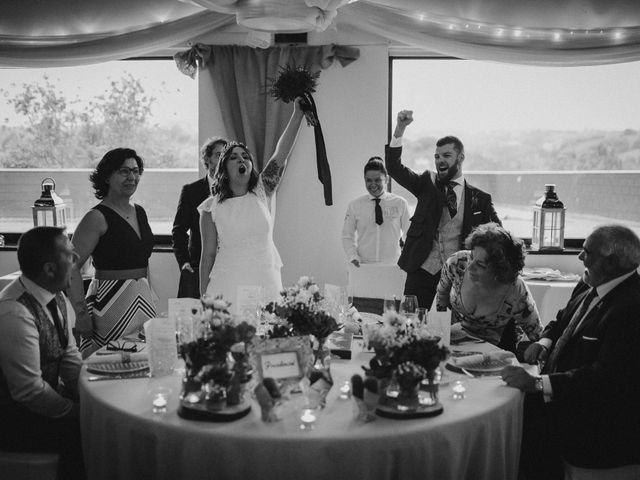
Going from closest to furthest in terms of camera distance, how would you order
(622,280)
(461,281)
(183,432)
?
(183,432), (622,280), (461,281)

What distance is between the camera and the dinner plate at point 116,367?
8.09 feet

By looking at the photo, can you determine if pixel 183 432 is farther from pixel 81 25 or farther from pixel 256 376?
pixel 81 25

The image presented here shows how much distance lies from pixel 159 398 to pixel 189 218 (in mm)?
3059

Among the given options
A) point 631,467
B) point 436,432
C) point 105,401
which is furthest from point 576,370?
point 105,401

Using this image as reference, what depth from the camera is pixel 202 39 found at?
5.93 meters

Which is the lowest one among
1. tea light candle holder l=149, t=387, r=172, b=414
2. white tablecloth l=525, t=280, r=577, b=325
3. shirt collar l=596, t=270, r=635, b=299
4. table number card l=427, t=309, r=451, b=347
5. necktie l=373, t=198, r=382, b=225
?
white tablecloth l=525, t=280, r=577, b=325

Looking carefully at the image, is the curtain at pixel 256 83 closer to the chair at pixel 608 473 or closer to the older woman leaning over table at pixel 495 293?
the older woman leaning over table at pixel 495 293

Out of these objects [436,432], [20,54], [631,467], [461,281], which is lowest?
[631,467]

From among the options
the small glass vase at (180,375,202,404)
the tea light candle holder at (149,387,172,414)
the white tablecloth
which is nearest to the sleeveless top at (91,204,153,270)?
the tea light candle holder at (149,387,172,414)

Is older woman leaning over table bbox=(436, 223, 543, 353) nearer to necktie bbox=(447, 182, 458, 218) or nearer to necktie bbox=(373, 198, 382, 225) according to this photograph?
necktie bbox=(447, 182, 458, 218)

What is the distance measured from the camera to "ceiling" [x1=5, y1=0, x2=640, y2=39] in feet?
17.0

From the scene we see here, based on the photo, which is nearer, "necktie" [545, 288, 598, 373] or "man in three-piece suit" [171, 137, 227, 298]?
"necktie" [545, 288, 598, 373]

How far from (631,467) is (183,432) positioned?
155 centimetres

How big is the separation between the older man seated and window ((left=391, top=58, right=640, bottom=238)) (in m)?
4.15
